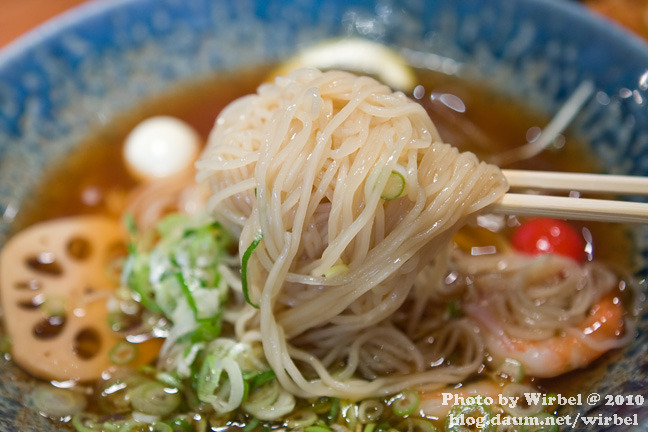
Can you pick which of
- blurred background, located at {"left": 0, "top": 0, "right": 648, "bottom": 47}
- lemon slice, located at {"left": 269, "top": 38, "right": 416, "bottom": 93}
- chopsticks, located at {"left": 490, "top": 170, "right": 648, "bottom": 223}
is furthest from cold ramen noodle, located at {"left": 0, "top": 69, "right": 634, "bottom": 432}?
blurred background, located at {"left": 0, "top": 0, "right": 648, "bottom": 47}

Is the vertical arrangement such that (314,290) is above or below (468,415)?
above

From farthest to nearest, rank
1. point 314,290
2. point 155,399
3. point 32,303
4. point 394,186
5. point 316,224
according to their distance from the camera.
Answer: point 32,303
point 155,399
point 314,290
point 316,224
point 394,186

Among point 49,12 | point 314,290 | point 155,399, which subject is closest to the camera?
point 314,290

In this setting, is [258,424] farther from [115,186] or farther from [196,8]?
[196,8]

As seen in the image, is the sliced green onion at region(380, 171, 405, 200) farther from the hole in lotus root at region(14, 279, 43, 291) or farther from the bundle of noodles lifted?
the hole in lotus root at region(14, 279, 43, 291)

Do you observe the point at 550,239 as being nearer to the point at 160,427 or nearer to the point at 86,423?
the point at 160,427

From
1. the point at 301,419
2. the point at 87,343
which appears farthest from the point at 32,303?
the point at 301,419

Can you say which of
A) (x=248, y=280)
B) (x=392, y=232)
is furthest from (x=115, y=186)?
(x=392, y=232)
